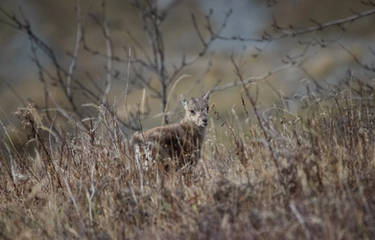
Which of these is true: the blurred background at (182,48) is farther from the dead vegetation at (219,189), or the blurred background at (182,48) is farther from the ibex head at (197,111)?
the dead vegetation at (219,189)

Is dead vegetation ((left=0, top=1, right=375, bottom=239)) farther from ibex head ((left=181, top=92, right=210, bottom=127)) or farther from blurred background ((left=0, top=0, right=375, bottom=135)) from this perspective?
blurred background ((left=0, top=0, right=375, bottom=135))

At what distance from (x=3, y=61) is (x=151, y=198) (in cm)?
2101

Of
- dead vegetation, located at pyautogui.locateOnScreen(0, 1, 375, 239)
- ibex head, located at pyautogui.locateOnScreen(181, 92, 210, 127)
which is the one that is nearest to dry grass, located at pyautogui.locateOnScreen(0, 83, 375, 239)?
dead vegetation, located at pyautogui.locateOnScreen(0, 1, 375, 239)

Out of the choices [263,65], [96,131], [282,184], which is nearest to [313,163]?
[282,184]

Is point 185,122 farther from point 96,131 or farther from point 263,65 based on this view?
point 263,65

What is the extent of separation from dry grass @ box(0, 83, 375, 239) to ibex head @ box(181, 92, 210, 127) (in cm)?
289

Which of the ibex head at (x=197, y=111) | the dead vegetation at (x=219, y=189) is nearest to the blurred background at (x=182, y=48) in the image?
the ibex head at (x=197, y=111)

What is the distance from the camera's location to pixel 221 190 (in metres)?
4.40

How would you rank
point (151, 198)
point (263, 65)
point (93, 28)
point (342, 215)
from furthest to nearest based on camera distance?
1. point (93, 28)
2. point (263, 65)
3. point (151, 198)
4. point (342, 215)

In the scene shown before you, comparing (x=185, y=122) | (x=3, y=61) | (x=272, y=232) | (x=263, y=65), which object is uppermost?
(x=3, y=61)

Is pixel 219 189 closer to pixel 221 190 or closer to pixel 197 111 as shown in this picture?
pixel 221 190

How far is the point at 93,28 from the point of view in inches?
1039

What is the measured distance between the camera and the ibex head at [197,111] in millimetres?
8778

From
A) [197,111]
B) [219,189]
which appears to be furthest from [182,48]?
[219,189]
